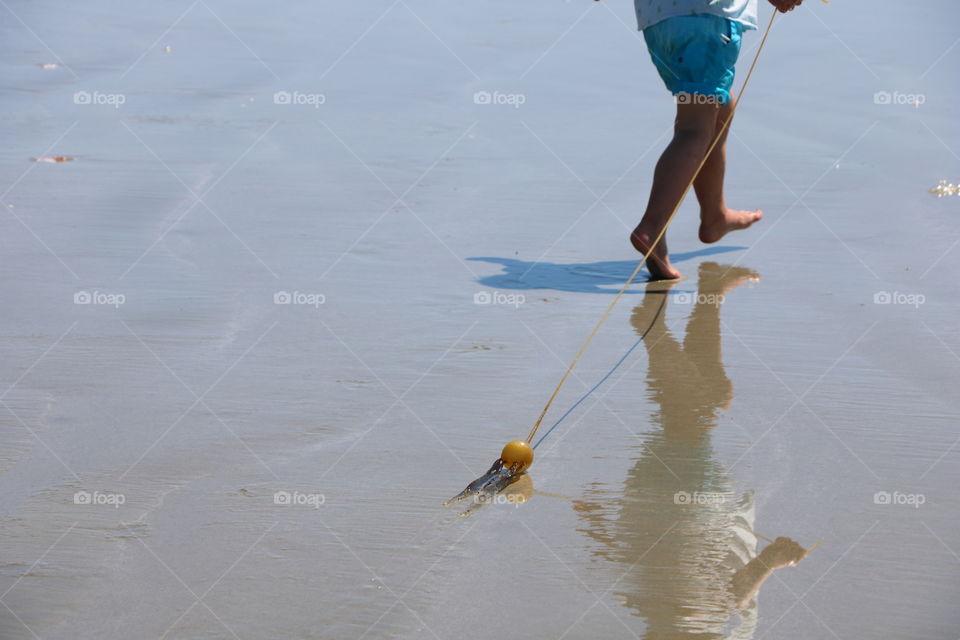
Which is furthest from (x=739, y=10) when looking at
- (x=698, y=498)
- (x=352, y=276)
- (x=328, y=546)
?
(x=328, y=546)

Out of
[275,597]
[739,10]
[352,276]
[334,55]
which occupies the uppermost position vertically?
[334,55]

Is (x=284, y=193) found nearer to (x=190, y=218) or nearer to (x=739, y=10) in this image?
(x=190, y=218)

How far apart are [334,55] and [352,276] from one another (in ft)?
13.5

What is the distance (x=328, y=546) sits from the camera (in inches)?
96.5

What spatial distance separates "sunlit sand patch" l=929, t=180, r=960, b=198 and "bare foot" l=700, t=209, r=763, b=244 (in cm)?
103
